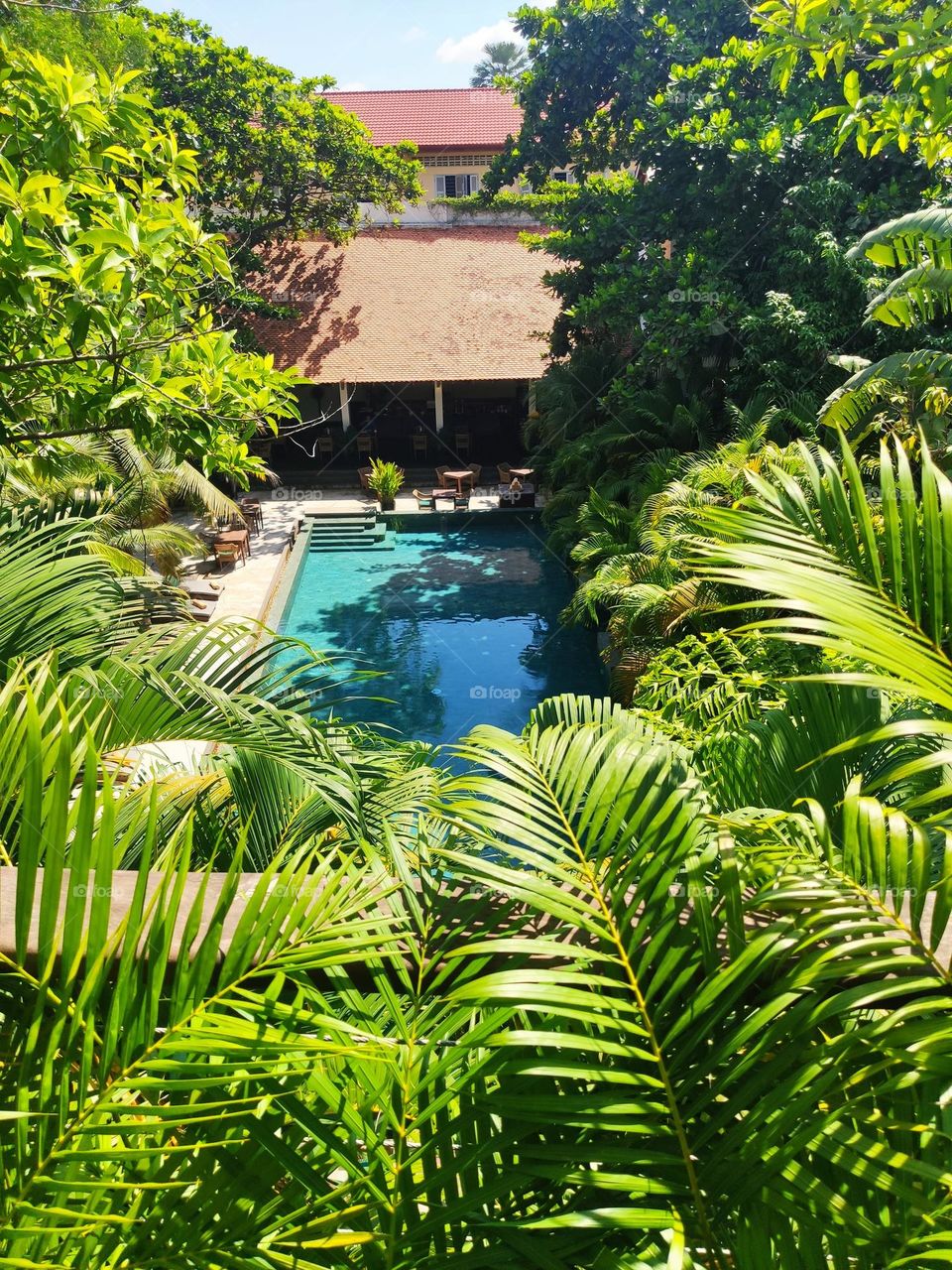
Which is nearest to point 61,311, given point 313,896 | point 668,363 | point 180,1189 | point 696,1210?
point 313,896

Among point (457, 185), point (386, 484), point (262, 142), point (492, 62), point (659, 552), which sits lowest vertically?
point (386, 484)

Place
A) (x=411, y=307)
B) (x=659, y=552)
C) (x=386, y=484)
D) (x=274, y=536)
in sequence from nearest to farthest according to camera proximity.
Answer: (x=659, y=552) → (x=274, y=536) → (x=386, y=484) → (x=411, y=307)

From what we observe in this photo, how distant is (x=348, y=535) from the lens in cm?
1792

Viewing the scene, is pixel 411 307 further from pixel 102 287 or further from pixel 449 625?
pixel 102 287

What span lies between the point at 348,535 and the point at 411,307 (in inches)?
306

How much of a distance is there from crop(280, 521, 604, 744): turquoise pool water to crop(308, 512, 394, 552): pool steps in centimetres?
25

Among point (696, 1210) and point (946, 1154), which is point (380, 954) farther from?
point (946, 1154)

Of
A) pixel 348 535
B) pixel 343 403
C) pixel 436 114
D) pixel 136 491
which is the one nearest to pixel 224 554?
pixel 136 491

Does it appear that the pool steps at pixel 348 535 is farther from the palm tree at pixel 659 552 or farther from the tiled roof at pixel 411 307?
the palm tree at pixel 659 552

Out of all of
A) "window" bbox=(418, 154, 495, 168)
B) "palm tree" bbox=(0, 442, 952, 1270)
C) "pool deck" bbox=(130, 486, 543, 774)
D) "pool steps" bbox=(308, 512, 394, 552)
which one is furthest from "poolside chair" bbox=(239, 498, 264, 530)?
"palm tree" bbox=(0, 442, 952, 1270)

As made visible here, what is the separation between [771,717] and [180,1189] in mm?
2001

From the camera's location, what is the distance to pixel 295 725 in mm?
2301

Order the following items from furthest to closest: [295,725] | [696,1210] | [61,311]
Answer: [61,311] < [295,725] < [696,1210]

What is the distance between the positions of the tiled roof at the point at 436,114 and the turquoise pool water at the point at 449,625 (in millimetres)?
17477
